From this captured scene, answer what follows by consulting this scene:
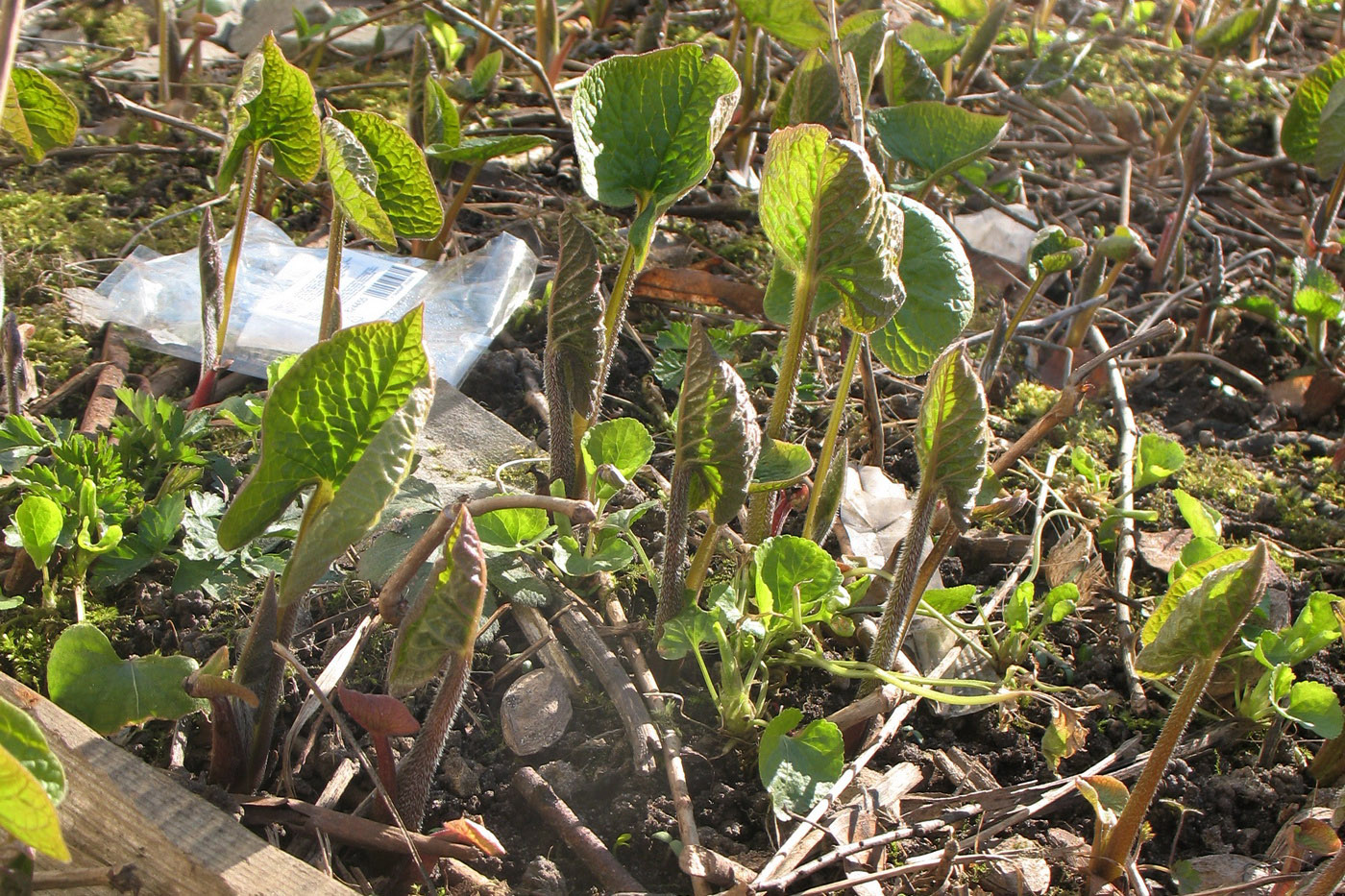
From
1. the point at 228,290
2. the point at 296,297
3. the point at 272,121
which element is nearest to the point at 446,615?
the point at 272,121

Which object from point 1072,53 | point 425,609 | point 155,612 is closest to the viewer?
point 425,609

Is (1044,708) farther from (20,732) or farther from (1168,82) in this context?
(1168,82)

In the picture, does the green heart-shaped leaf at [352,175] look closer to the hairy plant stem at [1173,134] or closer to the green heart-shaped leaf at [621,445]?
the green heart-shaped leaf at [621,445]

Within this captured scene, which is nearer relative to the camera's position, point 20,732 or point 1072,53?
point 20,732

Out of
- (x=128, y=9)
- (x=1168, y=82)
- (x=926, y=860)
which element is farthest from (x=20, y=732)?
(x=1168, y=82)

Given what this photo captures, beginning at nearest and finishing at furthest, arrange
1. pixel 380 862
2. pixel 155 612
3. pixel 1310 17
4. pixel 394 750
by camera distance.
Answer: pixel 380 862, pixel 394 750, pixel 155 612, pixel 1310 17

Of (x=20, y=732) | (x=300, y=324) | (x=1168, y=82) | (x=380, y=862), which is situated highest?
(x=1168, y=82)
